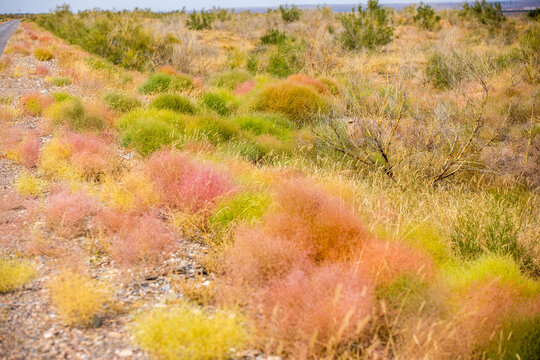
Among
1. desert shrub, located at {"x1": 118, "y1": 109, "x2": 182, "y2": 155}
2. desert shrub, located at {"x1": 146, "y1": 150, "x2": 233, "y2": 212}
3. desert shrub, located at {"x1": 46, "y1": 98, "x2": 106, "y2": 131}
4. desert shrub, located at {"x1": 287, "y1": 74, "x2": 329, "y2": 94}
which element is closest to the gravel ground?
desert shrub, located at {"x1": 146, "y1": 150, "x2": 233, "y2": 212}

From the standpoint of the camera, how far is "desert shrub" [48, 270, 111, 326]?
2949 mm

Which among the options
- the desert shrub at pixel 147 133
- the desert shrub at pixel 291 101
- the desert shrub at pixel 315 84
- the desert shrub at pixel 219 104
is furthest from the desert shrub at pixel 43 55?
the desert shrub at pixel 147 133

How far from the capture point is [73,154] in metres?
6.33

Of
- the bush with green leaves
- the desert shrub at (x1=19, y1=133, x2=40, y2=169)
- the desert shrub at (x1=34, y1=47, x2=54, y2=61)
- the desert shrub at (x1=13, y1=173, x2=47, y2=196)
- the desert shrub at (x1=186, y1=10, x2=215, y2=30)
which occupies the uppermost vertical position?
the desert shrub at (x1=186, y1=10, x2=215, y2=30)

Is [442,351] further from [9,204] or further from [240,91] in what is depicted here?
[240,91]

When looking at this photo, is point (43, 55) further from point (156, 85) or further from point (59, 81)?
point (156, 85)

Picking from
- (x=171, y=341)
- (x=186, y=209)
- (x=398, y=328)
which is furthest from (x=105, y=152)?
(x=398, y=328)

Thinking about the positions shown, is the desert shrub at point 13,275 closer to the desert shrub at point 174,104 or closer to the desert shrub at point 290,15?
the desert shrub at point 174,104

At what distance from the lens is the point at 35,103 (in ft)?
32.5

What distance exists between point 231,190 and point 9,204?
269cm

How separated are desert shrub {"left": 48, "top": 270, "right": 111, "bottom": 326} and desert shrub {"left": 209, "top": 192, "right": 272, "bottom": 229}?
4.88 ft

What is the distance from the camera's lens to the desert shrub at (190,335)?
2.58 meters

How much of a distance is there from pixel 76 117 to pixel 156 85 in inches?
176

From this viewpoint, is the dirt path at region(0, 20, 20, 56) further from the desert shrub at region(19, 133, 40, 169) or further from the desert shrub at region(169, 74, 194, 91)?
the desert shrub at region(19, 133, 40, 169)
